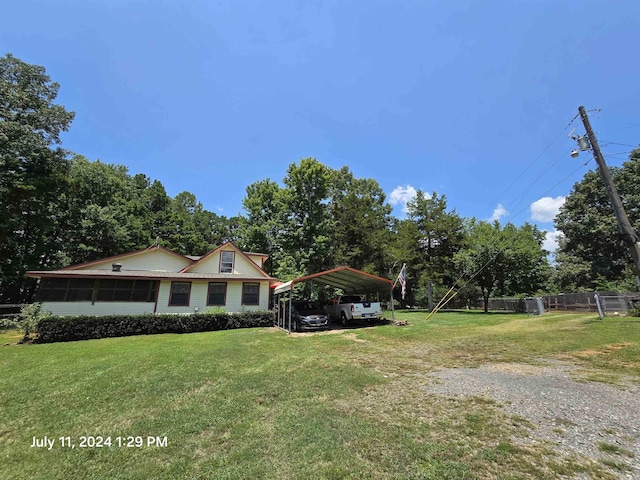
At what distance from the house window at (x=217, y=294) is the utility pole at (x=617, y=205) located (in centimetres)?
1923

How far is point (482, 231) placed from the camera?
2542 centimetres

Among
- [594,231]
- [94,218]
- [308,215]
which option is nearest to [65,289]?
[94,218]

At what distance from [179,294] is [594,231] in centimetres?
4287

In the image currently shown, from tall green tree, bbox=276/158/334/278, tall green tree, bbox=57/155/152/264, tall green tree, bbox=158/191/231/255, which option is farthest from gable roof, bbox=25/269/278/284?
tall green tree, bbox=158/191/231/255

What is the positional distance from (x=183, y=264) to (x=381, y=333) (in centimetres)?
1425

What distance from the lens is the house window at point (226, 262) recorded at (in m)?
19.3

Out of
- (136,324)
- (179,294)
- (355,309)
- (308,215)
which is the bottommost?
(136,324)

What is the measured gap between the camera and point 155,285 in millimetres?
16875

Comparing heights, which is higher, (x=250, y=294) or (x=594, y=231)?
(x=594, y=231)

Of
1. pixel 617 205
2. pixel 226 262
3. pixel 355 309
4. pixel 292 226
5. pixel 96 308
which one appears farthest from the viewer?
Result: pixel 292 226

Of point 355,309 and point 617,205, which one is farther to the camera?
point 355,309

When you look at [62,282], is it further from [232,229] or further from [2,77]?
[232,229]

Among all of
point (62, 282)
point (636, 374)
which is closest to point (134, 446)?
point (636, 374)

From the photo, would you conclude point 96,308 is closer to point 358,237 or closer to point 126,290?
point 126,290
